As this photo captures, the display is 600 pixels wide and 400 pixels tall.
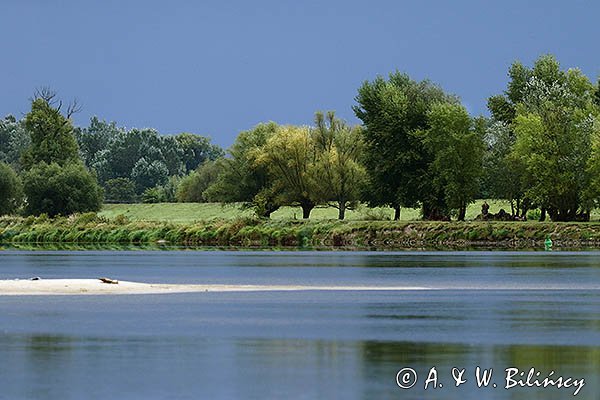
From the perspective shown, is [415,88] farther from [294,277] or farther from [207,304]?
[207,304]

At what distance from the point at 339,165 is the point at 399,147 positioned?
9.80 metres

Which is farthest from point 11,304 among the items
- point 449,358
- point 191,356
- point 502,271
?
point 502,271

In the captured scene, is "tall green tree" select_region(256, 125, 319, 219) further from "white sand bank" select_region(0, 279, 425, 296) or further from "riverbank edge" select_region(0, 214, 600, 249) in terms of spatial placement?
"white sand bank" select_region(0, 279, 425, 296)

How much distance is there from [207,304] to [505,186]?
70558 millimetres

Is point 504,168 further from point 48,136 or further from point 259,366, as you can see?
point 259,366

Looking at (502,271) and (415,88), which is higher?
(415,88)

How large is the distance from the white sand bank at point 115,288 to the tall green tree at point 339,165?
226 ft

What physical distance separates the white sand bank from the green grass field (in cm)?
7127

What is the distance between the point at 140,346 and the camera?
28.8 meters

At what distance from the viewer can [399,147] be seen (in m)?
112

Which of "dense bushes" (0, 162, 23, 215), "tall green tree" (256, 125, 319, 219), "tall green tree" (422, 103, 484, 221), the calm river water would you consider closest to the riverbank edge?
"tall green tree" (422, 103, 484, 221)

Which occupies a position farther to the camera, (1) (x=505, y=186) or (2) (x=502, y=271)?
(1) (x=505, y=186)

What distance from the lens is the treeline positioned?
341 ft

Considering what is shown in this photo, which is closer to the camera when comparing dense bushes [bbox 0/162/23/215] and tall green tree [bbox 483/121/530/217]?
tall green tree [bbox 483/121/530/217]
